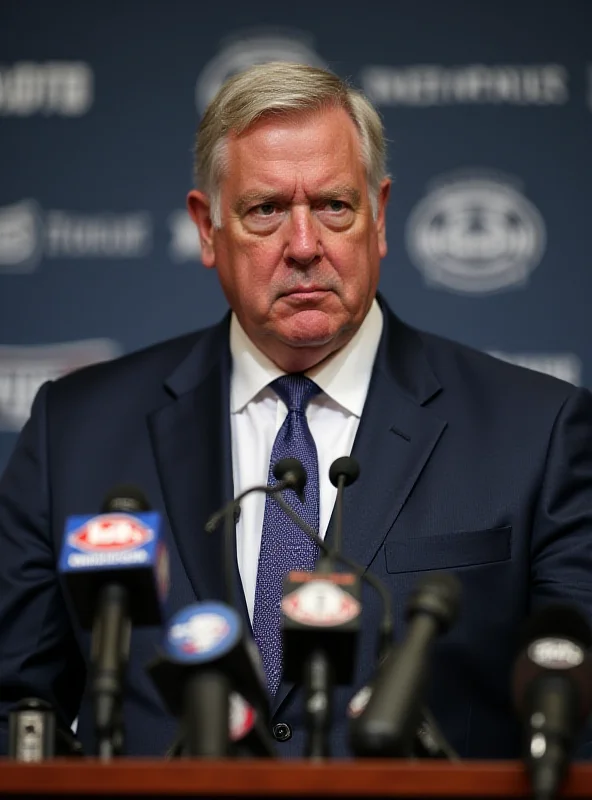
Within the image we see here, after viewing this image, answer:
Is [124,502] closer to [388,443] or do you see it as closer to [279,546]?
[279,546]

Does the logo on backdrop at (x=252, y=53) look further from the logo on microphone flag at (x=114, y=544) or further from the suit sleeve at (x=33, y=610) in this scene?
the logo on microphone flag at (x=114, y=544)

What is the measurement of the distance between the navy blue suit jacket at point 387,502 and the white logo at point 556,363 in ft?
2.16

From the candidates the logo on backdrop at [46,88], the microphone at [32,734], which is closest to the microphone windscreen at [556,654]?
the microphone at [32,734]

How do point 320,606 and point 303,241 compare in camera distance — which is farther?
point 303,241

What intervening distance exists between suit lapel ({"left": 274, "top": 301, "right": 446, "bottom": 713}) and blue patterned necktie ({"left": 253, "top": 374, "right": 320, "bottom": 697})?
0.06 metres

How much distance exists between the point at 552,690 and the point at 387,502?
4.06ft

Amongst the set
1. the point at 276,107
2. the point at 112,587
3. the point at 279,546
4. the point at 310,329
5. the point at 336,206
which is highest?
the point at 276,107

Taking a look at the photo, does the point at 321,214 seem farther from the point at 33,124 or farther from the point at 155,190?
the point at 33,124

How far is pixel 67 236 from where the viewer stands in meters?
3.89

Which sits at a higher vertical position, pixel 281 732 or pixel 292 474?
pixel 292 474

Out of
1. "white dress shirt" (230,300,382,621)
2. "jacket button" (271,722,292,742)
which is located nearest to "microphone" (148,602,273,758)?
"jacket button" (271,722,292,742)

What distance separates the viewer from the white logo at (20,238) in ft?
12.7

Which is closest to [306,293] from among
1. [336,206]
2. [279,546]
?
[336,206]

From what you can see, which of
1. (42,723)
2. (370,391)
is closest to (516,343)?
(370,391)
